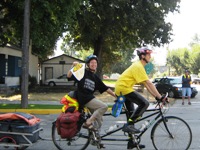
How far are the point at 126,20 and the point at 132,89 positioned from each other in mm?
19458

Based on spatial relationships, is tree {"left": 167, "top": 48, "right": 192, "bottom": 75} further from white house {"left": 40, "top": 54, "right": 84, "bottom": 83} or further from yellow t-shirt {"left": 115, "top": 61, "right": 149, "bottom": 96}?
yellow t-shirt {"left": 115, "top": 61, "right": 149, "bottom": 96}

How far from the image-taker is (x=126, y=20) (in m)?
24.7

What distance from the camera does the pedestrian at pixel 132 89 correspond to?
5688mm

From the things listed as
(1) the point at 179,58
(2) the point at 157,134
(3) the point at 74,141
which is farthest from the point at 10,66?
(1) the point at 179,58

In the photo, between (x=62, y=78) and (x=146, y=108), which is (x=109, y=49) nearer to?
(x=62, y=78)

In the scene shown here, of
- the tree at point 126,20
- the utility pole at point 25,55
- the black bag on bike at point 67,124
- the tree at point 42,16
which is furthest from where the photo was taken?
the tree at point 126,20

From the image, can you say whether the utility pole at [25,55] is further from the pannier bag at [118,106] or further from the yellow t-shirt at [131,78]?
the pannier bag at [118,106]

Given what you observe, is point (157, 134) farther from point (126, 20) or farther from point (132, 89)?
point (126, 20)

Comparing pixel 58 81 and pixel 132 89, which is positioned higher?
pixel 132 89

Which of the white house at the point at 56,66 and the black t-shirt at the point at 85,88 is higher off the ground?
the white house at the point at 56,66

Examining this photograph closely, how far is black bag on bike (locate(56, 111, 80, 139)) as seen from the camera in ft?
18.5

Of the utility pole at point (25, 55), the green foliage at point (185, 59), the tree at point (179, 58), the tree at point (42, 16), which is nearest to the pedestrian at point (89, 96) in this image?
the utility pole at point (25, 55)

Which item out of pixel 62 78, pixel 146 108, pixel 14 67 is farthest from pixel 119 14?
pixel 146 108

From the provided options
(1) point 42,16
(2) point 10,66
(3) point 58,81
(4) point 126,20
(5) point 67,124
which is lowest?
(5) point 67,124
